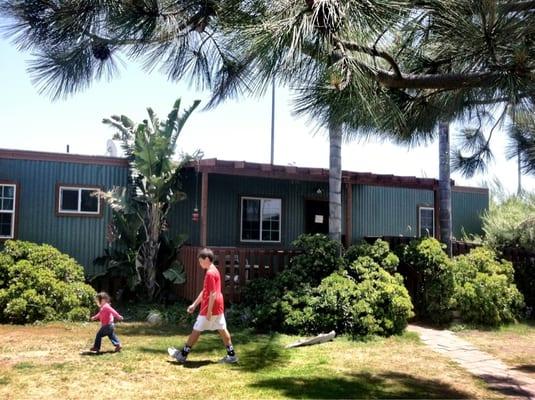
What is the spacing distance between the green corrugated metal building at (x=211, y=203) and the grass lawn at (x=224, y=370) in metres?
4.02

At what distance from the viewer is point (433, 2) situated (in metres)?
4.29

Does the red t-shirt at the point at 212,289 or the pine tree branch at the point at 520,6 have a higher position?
the pine tree branch at the point at 520,6

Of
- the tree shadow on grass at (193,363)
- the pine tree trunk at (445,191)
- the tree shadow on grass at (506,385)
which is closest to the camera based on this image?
the tree shadow on grass at (506,385)

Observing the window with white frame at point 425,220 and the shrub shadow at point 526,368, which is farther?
the window with white frame at point 425,220

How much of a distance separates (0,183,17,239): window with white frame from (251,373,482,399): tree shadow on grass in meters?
8.40

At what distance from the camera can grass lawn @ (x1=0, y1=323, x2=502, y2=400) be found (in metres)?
5.56

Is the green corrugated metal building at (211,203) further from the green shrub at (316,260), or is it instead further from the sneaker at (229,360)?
the sneaker at (229,360)

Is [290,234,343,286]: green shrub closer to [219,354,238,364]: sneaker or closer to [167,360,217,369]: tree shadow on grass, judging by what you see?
[219,354,238,364]: sneaker

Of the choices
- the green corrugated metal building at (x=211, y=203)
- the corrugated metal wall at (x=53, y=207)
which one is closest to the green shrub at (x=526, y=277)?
the green corrugated metal building at (x=211, y=203)

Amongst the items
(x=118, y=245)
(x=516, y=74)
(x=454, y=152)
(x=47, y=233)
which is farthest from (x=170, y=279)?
(x=516, y=74)

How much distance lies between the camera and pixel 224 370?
647 centimetres

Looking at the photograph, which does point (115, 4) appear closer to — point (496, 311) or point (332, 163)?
point (332, 163)

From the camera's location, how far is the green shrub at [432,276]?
1042cm

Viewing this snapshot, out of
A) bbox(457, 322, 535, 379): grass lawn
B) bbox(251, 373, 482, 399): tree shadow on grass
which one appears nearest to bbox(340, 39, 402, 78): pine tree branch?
bbox(251, 373, 482, 399): tree shadow on grass
